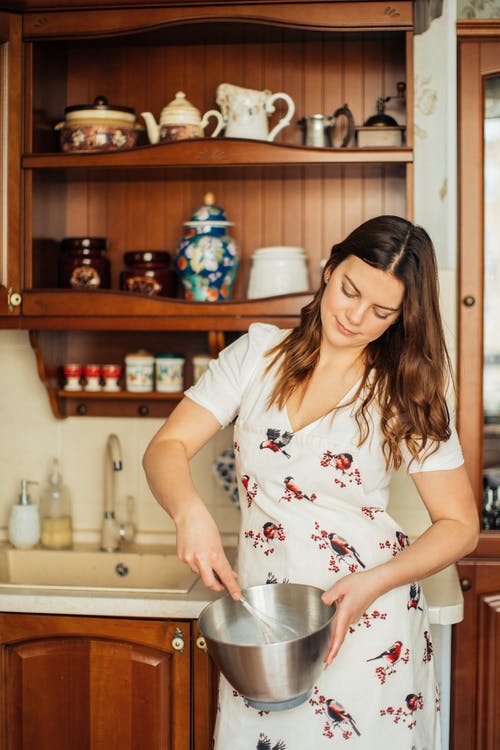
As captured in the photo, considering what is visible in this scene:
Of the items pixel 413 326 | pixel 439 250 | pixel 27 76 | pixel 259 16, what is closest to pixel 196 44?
pixel 259 16

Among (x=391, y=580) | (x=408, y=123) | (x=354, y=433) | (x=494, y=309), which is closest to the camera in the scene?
(x=391, y=580)

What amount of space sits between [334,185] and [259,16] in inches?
18.0

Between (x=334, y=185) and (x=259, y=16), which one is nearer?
(x=259, y=16)

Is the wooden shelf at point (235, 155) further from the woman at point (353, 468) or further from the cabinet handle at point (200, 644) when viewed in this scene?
the cabinet handle at point (200, 644)

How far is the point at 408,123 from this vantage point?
1981mm

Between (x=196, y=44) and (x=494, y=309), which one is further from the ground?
(x=196, y=44)

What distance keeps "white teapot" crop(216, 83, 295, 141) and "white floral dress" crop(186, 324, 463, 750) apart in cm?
79

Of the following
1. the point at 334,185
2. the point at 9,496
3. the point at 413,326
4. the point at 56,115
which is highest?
the point at 56,115

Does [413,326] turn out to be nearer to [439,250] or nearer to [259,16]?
[439,250]

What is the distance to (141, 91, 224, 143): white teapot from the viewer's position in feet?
6.77

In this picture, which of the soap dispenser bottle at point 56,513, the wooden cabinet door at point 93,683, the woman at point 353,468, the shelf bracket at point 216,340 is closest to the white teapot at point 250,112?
the shelf bracket at point 216,340

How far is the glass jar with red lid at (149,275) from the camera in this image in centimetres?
214

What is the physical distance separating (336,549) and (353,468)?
0.46 feet

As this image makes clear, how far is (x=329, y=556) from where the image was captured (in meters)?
1.48
